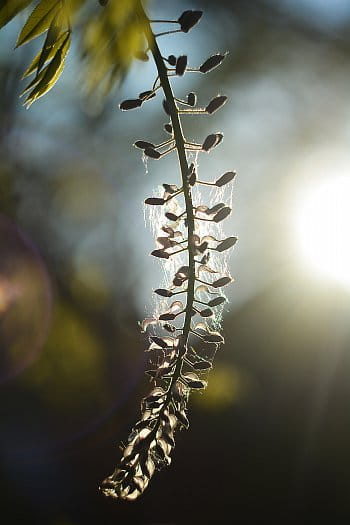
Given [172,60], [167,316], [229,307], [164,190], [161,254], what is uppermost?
[172,60]

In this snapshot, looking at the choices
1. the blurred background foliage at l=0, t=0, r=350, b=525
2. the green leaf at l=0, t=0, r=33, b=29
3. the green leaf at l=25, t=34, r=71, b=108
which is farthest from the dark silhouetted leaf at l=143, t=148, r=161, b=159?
the blurred background foliage at l=0, t=0, r=350, b=525

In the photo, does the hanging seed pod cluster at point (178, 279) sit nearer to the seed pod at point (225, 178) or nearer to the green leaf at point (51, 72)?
the seed pod at point (225, 178)

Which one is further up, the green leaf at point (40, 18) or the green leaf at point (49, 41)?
the green leaf at point (40, 18)

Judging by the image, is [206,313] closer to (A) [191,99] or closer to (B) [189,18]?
(A) [191,99]

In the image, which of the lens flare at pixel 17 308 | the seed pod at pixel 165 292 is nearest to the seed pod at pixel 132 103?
the seed pod at pixel 165 292

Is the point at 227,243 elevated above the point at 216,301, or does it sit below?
above

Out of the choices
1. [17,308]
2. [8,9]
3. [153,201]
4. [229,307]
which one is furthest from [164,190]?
[229,307]
